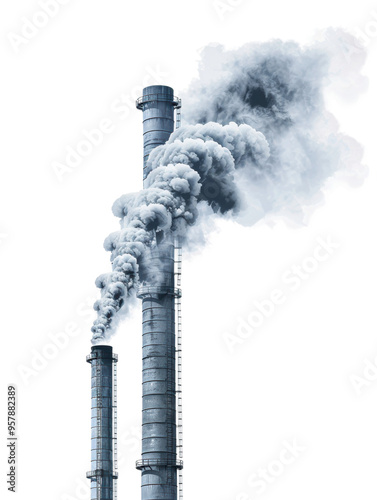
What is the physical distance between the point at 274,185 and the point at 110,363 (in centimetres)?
1116

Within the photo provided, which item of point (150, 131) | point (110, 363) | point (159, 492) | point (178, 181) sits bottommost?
point (159, 492)

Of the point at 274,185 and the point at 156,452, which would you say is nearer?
the point at 156,452

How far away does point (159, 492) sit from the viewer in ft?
161

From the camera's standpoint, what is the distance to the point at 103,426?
2136 inches

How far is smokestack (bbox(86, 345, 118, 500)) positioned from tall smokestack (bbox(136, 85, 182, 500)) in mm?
3970

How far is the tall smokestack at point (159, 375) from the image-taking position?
49.3 metres

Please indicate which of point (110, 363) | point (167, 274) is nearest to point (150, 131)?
point (167, 274)

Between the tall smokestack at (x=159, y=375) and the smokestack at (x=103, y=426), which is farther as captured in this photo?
the smokestack at (x=103, y=426)

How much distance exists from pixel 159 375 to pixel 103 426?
5.65 metres

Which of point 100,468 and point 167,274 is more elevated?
point 167,274

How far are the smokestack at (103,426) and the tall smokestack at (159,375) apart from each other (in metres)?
3.97

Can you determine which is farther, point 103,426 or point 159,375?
point 103,426

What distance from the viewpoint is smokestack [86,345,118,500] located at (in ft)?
177

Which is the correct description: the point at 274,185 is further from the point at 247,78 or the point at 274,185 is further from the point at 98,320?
the point at 98,320
